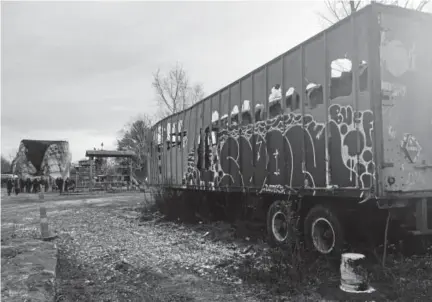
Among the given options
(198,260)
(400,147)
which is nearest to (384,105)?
(400,147)

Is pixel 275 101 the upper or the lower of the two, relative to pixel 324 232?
upper

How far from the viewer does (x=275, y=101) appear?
7895mm

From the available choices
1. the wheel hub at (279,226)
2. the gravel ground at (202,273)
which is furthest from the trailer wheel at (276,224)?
the gravel ground at (202,273)

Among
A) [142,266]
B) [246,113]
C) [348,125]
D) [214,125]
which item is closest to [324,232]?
[348,125]

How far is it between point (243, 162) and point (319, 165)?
9.75 feet

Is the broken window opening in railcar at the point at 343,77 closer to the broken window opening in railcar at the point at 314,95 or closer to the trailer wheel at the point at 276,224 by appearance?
the broken window opening in railcar at the point at 314,95

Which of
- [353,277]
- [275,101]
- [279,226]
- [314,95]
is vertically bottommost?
[353,277]

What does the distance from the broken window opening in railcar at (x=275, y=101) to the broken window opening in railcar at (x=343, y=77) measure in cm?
157

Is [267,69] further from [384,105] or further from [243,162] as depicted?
[384,105]

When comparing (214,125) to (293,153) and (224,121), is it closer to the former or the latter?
(224,121)

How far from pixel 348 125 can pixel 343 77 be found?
2.56ft

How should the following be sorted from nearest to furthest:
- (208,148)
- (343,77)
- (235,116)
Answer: (343,77)
(235,116)
(208,148)

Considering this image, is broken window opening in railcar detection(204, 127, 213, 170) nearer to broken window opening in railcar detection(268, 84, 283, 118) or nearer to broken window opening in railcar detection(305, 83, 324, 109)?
broken window opening in railcar detection(268, 84, 283, 118)

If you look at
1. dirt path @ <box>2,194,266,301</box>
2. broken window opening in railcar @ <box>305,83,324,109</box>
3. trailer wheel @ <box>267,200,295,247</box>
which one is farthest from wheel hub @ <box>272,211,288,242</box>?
broken window opening in railcar @ <box>305,83,324,109</box>
